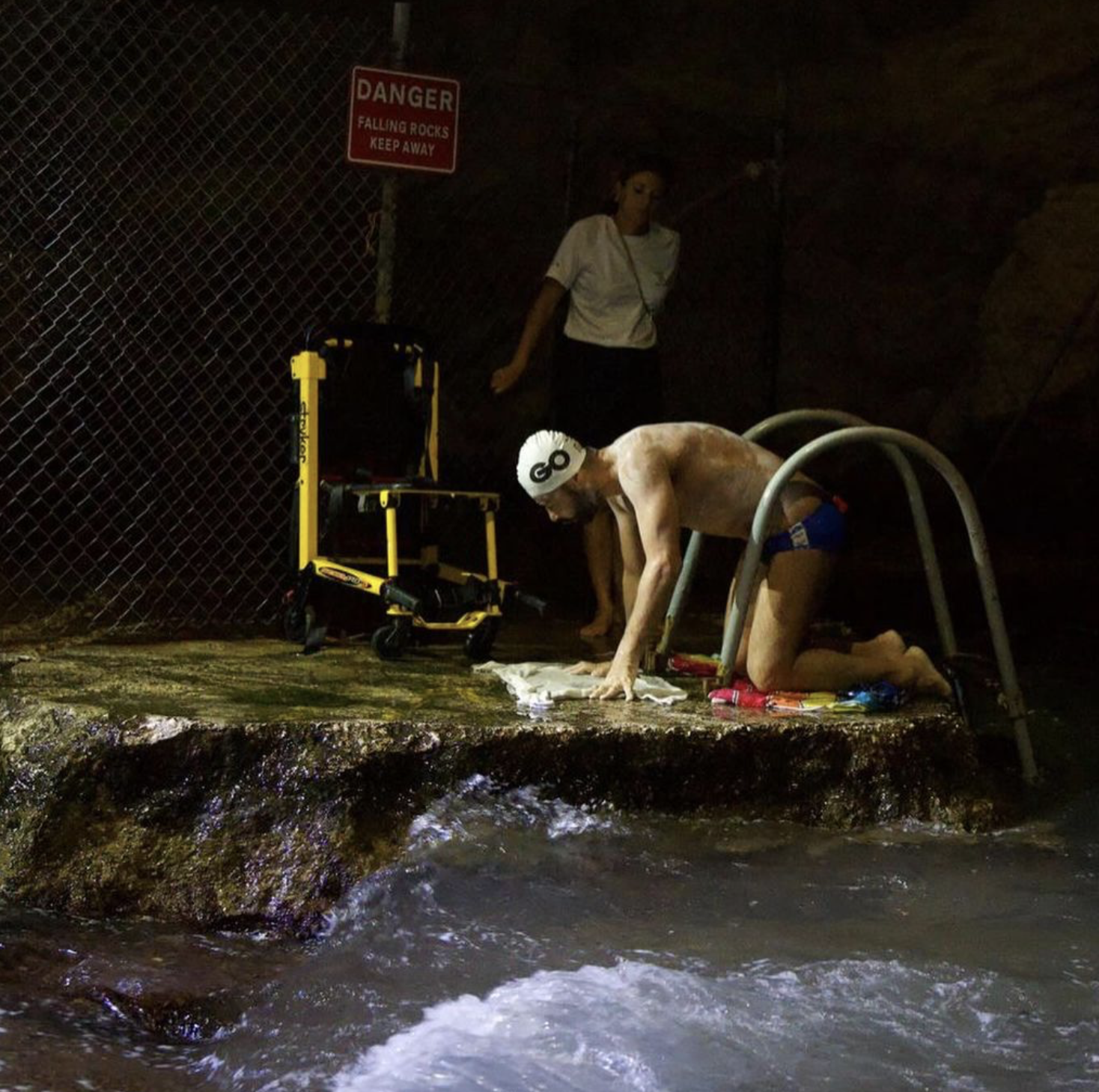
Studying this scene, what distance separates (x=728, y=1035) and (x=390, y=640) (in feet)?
9.59

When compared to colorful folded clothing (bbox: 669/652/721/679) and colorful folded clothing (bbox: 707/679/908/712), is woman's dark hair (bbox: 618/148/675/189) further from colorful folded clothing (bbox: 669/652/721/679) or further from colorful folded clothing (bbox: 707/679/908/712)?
colorful folded clothing (bbox: 707/679/908/712)

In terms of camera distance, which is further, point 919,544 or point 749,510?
point 919,544

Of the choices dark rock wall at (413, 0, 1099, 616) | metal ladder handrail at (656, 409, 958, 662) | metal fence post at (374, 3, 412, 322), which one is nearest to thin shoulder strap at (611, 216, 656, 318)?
metal fence post at (374, 3, 412, 322)

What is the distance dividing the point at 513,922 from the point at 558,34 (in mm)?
8284

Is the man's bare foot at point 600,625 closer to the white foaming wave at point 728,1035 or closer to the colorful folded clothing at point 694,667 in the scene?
the colorful folded clothing at point 694,667

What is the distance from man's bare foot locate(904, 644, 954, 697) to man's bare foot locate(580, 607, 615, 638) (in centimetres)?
182

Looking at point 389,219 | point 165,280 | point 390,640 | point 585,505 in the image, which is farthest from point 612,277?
point 165,280

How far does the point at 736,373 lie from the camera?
428 inches

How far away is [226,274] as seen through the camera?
9984 mm

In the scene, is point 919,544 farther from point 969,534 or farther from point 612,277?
point 612,277

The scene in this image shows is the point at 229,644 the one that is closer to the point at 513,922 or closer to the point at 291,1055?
the point at 513,922

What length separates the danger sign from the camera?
6789mm

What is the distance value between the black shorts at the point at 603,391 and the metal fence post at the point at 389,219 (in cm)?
100

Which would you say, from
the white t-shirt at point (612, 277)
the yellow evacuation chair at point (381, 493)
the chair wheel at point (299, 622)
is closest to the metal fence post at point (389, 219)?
the yellow evacuation chair at point (381, 493)
